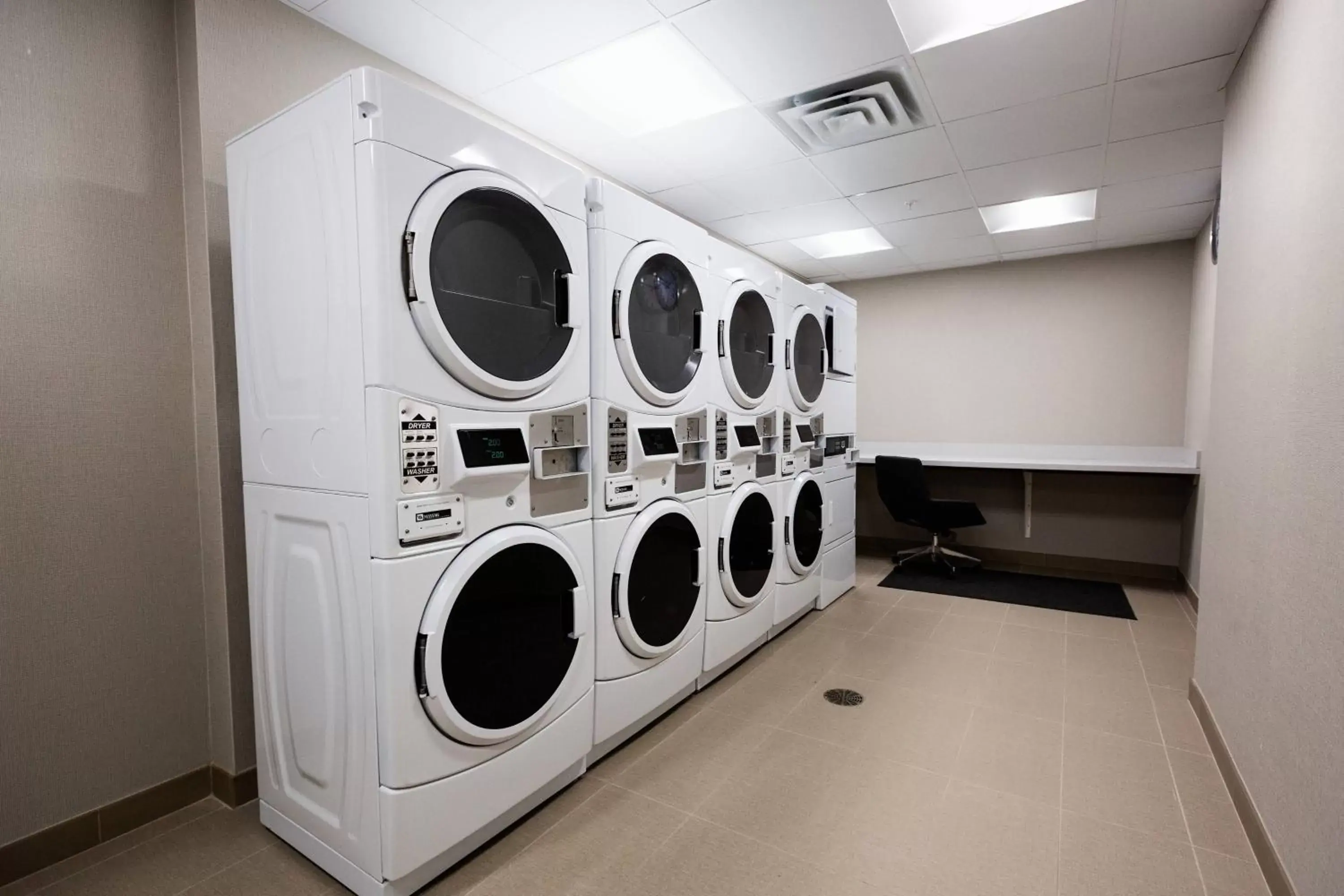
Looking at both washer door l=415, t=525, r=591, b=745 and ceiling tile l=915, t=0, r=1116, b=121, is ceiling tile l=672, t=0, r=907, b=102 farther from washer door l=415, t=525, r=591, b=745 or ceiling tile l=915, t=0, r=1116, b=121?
washer door l=415, t=525, r=591, b=745

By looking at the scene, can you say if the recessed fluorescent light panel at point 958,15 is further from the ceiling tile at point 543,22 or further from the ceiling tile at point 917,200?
the ceiling tile at point 917,200

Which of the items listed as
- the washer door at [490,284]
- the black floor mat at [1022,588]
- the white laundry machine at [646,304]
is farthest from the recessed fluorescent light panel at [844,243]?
the washer door at [490,284]

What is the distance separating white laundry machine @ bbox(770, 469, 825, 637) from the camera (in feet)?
10.7

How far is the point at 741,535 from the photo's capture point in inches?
112

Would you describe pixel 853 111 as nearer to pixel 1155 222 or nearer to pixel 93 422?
pixel 1155 222

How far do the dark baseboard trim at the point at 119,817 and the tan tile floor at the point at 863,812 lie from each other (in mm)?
33

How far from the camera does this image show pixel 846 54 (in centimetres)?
225

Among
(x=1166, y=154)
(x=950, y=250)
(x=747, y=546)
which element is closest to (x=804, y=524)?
(x=747, y=546)

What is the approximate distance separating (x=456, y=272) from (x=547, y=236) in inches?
13.4

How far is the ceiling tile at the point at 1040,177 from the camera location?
3131mm

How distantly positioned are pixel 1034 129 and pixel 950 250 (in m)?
1.99

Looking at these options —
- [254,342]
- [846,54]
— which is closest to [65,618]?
[254,342]

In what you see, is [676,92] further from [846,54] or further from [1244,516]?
[1244,516]

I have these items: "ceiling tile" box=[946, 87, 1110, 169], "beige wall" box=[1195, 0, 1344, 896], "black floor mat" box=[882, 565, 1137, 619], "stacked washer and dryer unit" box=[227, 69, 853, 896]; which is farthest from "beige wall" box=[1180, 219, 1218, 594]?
"stacked washer and dryer unit" box=[227, 69, 853, 896]
